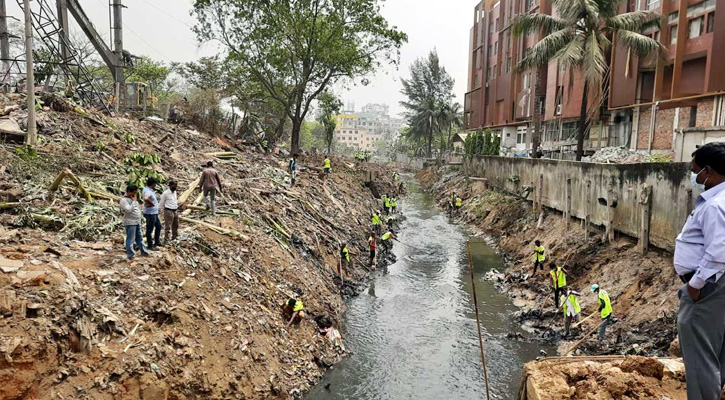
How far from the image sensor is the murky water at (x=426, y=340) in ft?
33.3

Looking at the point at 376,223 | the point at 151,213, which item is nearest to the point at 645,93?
the point at 376,223

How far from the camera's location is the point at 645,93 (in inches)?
974

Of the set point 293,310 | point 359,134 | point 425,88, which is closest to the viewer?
point 293,310

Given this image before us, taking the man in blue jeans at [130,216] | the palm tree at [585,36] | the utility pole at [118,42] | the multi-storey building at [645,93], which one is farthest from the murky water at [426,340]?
the utility pole at [118,42]

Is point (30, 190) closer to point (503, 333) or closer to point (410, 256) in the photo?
point (503, 333)

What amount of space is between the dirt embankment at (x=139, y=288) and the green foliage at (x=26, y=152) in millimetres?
41

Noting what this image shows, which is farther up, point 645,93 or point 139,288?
point 645,93

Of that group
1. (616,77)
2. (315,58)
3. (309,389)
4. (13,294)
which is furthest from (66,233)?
(616,77)

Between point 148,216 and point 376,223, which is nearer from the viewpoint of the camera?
point 148,216

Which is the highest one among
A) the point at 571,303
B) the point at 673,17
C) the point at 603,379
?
the point at 673,17

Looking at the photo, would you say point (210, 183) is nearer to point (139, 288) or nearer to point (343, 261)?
point (139, 288)

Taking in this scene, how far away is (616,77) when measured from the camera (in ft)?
85.8

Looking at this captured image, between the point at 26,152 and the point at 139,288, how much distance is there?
270 inches

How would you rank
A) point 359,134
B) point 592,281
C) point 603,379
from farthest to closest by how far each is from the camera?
point 359,134
point 592,281
point 603,379
